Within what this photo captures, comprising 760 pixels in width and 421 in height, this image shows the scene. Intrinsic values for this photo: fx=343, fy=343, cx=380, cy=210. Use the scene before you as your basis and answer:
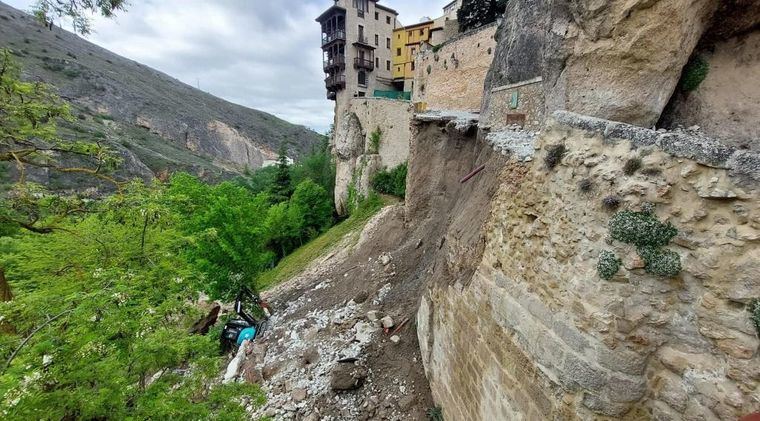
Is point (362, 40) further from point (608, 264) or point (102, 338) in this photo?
point (608, 264)

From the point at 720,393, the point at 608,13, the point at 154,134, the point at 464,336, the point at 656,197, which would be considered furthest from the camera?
the point at 154,134

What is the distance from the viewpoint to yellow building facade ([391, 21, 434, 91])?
34.1m

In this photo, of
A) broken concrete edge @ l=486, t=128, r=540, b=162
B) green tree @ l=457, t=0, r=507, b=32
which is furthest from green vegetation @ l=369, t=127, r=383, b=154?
broken concrete edge @ l=486, t=128, r=540, b=162

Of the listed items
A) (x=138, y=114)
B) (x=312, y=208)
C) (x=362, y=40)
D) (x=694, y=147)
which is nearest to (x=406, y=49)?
(x=362, y=40)

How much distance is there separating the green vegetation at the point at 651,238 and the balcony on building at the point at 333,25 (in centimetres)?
3320

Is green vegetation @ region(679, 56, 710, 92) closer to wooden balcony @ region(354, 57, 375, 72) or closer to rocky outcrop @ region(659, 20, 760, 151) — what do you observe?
rocky outcrop @ region(659, 20, 760, 151)

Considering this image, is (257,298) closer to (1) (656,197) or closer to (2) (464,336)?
(2) (464,336)

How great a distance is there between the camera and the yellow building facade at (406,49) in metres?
34.1

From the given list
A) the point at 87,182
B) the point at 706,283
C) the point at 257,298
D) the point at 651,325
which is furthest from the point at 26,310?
the point at 87,182

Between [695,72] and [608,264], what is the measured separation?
3.18 metres

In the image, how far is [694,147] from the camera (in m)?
2.24

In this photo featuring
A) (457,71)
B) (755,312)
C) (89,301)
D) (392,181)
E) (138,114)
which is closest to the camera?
(755,312)

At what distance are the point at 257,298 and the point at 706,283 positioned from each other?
38.7 feet

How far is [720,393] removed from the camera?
2.19m
